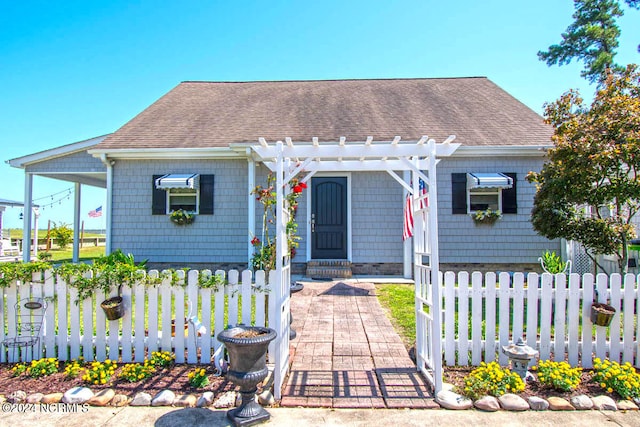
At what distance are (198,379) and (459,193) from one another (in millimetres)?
7362

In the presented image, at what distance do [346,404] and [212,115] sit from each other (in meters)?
9.30

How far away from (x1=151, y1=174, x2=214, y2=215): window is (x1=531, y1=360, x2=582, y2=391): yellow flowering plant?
24.7 feet

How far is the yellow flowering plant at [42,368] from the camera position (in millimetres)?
3572

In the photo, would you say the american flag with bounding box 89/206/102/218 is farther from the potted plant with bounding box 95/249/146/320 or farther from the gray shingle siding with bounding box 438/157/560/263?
the potted plant with bounding box 95/249/146/320

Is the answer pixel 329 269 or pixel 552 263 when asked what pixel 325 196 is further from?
pixel 552 263

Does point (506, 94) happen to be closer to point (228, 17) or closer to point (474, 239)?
point (474, 239)

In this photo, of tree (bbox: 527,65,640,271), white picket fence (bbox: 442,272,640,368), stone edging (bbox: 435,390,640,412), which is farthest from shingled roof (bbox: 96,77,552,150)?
stone edging (bbox: 435,390,640,412)

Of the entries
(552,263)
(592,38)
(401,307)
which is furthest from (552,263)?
(592,38)

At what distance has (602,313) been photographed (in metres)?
3.67

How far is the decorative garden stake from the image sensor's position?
336 centimetres

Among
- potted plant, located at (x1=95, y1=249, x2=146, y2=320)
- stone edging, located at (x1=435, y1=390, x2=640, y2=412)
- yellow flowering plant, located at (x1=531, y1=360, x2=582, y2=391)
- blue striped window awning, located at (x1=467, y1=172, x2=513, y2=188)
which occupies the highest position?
blue striped window awning, located at (x1=467, y1=172, x2=513, y2=188)

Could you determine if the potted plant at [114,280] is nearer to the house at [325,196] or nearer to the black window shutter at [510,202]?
the house at [325,196]

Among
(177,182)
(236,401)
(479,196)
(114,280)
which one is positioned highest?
(177,182)

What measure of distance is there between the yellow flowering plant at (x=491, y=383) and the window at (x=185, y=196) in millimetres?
7270
